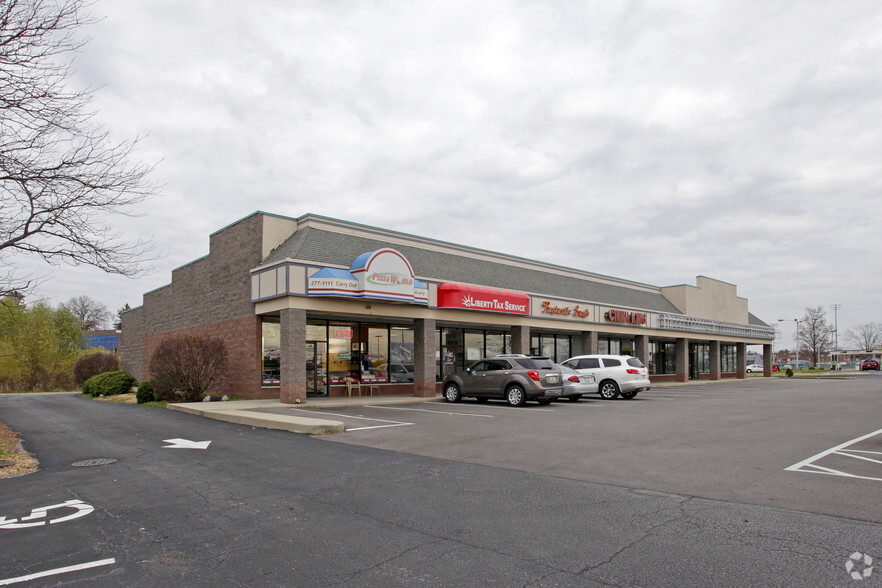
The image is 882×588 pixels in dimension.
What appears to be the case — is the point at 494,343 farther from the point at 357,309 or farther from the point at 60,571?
the point at 60,571

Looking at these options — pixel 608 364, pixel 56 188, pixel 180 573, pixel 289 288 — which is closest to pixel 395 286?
pixel 289 288

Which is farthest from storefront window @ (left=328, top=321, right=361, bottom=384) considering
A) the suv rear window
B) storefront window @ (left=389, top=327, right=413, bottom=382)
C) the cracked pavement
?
the cracked pavement

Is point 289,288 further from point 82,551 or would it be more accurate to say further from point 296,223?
point 82,551

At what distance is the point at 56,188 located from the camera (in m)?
10.3

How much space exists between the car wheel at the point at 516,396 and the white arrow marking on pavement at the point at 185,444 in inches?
419

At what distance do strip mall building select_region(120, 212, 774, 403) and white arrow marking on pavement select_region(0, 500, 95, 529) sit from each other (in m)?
12.3

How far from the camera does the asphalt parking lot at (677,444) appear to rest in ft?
23.8

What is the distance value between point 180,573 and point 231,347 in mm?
19477

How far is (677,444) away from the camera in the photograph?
424 inches

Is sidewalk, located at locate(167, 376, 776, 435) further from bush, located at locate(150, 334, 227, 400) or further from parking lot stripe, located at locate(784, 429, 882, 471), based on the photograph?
parking lot stripe, located at locate(784, 429, 882, 471)

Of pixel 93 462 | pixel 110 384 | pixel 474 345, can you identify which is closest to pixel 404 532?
pixel 93 462

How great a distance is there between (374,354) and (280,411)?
308 inches

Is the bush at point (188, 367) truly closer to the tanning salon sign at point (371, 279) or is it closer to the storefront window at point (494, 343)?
the tanning salon sign at point (371, 279)

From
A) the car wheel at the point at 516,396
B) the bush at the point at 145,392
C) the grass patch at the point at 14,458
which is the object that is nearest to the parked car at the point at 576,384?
the car wheel at the point at 516,396
